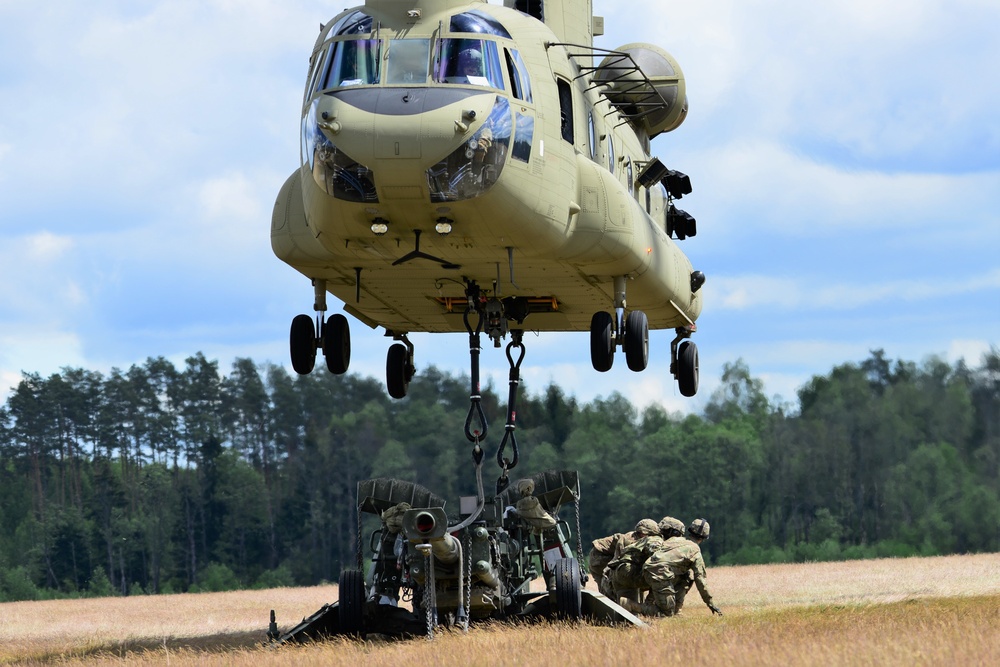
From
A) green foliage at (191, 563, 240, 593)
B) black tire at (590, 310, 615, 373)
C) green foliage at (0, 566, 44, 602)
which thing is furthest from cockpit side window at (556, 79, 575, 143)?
green foliage at (0, 566, 44, 602)

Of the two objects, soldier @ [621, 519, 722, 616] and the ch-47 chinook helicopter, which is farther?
soldier @ [621, 519, 722, 616]

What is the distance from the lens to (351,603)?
18.2m

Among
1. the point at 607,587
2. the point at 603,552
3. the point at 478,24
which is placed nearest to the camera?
the point at 478,24

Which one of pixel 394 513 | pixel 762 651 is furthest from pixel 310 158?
pixel 762 651

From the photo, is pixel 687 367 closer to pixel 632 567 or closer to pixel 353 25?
pixel 632 567

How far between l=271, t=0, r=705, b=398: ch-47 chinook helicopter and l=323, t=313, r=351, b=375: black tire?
24 mm

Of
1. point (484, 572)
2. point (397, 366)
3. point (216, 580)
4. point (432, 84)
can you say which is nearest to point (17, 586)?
point (216, 580)

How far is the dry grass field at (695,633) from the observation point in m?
13.5

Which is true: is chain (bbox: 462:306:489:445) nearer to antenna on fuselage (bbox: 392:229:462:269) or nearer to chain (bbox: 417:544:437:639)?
antenna on fuselage (bbox: 392:229:462:269)

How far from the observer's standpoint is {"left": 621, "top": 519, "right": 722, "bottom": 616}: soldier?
19.8 m

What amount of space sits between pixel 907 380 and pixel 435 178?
127 feet

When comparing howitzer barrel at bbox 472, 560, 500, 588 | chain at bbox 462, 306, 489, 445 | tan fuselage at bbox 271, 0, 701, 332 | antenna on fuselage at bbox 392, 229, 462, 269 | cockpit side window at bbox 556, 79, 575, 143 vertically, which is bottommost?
howitzer barrel at bbox 472, 560, 500, 588

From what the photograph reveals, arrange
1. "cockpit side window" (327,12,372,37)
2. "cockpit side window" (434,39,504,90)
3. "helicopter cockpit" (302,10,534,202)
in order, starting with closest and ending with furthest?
"helicopter cockpit" (302,10,534,202) < "cockpit side window" (434,39,504,90) < "cockpit side window" (327,12,372,37)

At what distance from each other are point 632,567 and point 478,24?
733 centimetres
